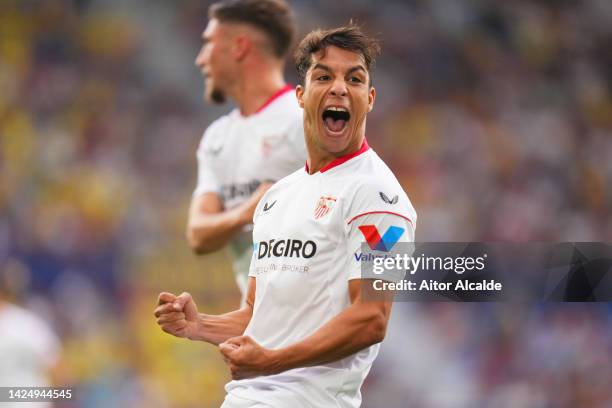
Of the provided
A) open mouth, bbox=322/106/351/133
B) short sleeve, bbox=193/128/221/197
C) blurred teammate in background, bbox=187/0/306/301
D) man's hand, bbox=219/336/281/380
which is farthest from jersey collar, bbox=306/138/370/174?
short sleeve, bbox=193/128/221/197

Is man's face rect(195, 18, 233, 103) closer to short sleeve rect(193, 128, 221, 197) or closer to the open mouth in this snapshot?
short sleeve rect(193, 128, 221, 197)

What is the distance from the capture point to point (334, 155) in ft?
11.9

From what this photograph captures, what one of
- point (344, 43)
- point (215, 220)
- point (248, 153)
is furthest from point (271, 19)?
point (344, 43)

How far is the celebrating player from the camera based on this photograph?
3.20m

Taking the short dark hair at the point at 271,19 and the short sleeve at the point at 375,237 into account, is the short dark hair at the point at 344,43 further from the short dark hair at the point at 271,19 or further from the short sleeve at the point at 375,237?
the short dark hair at the point at 271,19

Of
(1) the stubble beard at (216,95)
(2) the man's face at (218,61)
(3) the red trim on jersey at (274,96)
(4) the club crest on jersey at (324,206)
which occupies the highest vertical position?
(2) the man's face at (218,61)

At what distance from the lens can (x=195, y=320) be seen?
3670mm

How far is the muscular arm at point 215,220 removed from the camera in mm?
5285

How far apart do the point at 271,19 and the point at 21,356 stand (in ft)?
8.46

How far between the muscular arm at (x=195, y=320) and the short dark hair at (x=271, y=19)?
97.5 inches

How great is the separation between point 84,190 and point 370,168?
801cm

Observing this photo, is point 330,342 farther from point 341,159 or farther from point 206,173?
point 206,173

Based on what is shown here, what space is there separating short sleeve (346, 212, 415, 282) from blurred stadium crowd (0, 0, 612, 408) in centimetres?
589

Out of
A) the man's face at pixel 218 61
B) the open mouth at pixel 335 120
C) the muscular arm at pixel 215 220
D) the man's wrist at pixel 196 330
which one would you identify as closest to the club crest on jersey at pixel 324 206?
the open mouth at pixel 335 120
